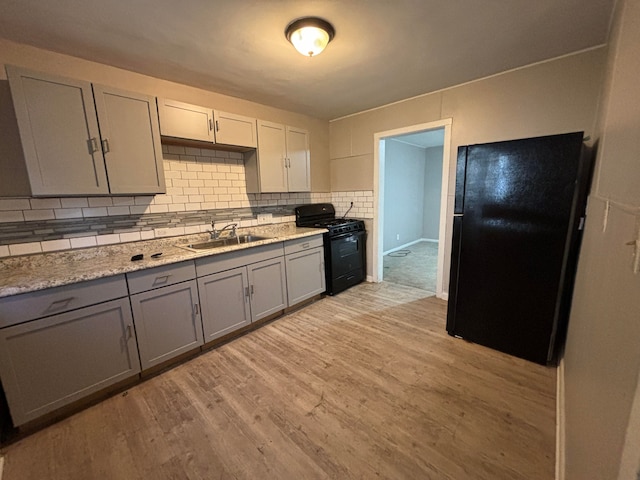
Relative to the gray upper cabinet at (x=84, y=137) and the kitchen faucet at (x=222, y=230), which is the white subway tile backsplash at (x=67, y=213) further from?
the kitchen faucet at (x=222, y=230)

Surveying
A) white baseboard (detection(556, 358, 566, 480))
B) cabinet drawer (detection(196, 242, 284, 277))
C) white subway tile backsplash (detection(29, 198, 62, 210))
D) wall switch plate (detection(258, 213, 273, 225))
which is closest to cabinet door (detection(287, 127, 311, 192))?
wall switch plate (detection(258, 213, 273, 225))

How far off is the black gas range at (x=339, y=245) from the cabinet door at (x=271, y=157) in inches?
26.4

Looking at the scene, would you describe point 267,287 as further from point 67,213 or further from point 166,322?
point 67,213

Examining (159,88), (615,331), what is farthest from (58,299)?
(615,331)

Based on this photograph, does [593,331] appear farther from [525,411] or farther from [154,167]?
[154,167]

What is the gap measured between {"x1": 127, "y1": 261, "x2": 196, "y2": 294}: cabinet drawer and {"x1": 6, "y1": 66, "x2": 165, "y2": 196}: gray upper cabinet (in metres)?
0.69

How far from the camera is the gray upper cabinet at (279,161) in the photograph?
299 cm

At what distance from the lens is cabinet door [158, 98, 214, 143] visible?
88.0 inches

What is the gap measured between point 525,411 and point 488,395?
7.9 inches

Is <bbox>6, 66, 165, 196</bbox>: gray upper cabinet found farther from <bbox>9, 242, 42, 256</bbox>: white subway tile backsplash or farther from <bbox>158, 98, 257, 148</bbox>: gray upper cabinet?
<bbox>9, 242, 42, 256</bbox>: white subway tile backsplash

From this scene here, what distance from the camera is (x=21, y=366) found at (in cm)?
151

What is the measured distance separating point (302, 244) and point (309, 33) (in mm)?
1992

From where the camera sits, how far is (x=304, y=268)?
3.15 meters

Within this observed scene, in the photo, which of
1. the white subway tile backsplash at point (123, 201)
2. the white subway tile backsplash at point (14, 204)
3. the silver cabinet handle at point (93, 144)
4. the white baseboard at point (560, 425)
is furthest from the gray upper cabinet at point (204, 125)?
the white baseboard at point (560, 425)
